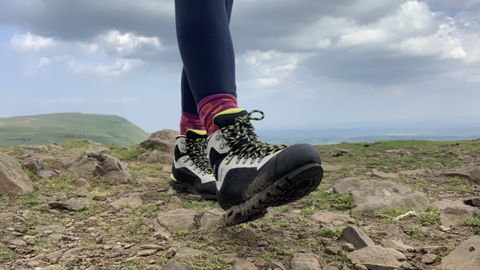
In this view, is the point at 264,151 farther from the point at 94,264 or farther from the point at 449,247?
the point at 449,247

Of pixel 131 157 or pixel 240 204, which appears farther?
pixel 131 157

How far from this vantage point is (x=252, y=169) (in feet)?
9.34

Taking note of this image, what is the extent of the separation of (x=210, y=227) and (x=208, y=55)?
1.39 m

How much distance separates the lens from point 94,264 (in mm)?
2934

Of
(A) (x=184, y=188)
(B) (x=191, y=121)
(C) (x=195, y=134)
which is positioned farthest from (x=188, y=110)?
(A) (x=184, y=188)

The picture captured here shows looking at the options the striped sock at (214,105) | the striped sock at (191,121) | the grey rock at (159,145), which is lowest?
the grey rock at (159,145)

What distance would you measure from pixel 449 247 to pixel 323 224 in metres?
1.04

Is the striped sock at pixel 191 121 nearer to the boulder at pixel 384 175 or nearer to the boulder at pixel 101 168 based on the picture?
the boulder at pixel 101 168

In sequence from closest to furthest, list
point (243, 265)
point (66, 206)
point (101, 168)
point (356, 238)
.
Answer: point (243, 265), point (356, 238), point (66, 206), point (101, 168)

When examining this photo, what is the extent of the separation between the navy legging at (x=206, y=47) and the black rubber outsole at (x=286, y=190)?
0.87 meters

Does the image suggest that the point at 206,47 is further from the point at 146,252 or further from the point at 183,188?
the point at 183,188

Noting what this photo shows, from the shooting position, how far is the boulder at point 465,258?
2.85 meters

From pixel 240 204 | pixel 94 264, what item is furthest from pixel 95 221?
pixel 240 204

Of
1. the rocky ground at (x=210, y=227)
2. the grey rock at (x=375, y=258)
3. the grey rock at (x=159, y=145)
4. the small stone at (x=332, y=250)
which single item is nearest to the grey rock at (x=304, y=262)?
the rocky ground at (x=210, y=227)
